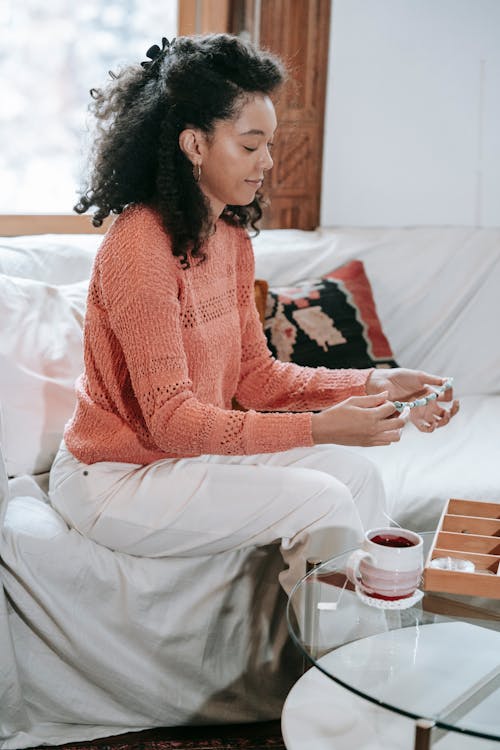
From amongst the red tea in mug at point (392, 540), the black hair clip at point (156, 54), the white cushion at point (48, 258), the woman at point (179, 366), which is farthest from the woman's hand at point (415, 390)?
the white cushion at point (48, 258)

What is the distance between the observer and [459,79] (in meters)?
3.02

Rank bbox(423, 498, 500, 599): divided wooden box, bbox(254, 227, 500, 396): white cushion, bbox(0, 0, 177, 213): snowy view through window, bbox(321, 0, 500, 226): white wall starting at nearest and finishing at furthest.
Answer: bbox(423, 498, 500, 599): divided wooden box
bbox(254, 227, 500, 396): white cushion
bbox(0, 0, 177, 213): snowy view through window
bbox(321, 0, 500, 226): white wall

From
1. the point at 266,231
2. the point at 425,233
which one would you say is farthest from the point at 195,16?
the point at 425,233

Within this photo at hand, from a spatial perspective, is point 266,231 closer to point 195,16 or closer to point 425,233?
point 425,233

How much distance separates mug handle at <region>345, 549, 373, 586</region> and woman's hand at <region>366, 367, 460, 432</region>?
1.31 ft

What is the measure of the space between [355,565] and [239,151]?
74 cm

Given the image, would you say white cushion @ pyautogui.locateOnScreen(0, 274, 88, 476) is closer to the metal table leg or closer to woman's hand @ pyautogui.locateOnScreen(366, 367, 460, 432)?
woman's hand @ pyautogui.locateOnScreen(366, 367, 460, 432)

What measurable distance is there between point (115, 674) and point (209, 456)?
0.43 m

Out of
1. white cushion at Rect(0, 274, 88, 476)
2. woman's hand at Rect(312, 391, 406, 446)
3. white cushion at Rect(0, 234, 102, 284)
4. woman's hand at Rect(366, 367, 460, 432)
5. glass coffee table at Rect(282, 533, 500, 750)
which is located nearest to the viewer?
glass coffee table at Rect(282, 533, 500, 750)

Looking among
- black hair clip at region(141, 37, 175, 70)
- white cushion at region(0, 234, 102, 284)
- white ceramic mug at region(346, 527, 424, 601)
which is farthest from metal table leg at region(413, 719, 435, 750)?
white cushion at region(0, 234, 102, 284)

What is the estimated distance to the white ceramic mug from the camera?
1.46 m

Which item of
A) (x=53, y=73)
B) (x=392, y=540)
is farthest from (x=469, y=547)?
(x=53, y=73)

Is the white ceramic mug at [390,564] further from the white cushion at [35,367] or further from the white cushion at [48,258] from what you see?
the white cushion at [48,258]

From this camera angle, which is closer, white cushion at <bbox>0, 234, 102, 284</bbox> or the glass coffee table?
the glass coffee table
